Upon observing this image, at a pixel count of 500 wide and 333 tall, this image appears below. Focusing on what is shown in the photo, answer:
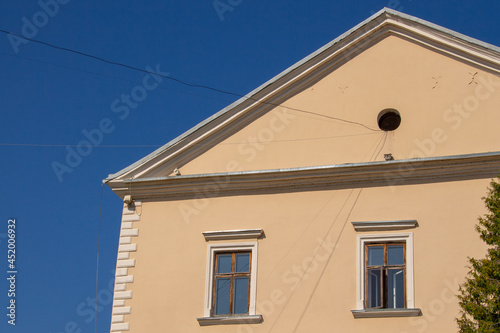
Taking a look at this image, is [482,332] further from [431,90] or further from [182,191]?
[182,191]

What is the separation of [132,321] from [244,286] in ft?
7.99

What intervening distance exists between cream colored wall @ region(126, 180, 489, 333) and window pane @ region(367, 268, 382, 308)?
313mm

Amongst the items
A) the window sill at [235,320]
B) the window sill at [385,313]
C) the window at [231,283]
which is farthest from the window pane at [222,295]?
the window sill at [385,313]

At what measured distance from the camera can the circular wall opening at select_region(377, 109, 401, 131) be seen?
20.1 m

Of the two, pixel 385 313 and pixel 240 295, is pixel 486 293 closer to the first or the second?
pixel 385 313

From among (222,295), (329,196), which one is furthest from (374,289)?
(222,295)

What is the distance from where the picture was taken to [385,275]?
18.8 meters

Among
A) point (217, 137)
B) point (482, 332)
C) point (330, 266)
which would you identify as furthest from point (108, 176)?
point (482, 332)

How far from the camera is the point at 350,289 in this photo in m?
18.8

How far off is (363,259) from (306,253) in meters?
1.18

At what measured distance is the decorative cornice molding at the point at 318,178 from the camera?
19141 mm

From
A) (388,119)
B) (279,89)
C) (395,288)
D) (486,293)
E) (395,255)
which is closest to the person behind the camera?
(486,293)

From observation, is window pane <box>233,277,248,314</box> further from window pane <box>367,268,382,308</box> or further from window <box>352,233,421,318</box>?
window pane <box>367,268,382,308</box>

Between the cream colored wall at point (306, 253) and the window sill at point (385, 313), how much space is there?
96 millimetres
